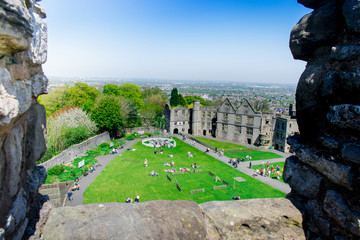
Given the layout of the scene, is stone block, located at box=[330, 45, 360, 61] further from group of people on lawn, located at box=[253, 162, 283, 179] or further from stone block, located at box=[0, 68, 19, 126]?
group of people on lawn, located at box=[253, 162, 283, 179]

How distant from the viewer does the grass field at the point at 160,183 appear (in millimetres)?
20258

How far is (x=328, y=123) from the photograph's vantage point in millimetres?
4262

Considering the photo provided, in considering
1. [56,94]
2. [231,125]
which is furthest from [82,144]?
[231,125]

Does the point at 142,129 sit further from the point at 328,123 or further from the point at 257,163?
the point at 328,123

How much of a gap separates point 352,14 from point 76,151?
31.4 metres

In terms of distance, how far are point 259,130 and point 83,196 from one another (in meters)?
31.6

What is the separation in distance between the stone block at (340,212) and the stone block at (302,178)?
0.31m

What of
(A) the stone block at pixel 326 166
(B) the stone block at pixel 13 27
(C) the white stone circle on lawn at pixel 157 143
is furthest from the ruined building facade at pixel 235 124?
(B) the stone block at pixel 13 27

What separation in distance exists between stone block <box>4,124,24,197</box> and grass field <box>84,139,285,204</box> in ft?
55.6

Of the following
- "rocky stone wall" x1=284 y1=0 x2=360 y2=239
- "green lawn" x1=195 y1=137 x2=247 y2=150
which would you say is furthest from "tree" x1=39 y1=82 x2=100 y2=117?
"rocky stone wall" x1=284 y1=0 x2=360 y2=239

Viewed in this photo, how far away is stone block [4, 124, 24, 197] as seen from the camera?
2951 millimetres

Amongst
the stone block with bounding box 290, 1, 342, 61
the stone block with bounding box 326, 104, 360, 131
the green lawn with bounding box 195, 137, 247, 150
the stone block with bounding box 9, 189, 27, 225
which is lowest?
the green lawn with bounding box 195, 137, 247, 150

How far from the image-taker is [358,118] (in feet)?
11.7

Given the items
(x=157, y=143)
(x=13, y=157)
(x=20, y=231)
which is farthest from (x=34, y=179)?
(x=157, y=143)
